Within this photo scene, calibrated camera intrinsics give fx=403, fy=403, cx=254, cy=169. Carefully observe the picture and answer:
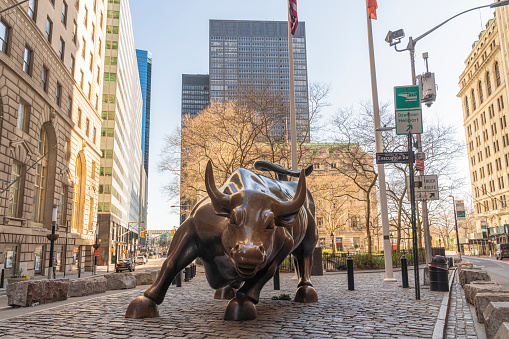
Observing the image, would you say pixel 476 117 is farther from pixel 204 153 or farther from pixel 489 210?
pixel 204 153

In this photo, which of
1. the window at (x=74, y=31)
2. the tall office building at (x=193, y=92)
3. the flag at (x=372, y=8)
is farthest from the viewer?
the tall office building at (x=193, y=92)

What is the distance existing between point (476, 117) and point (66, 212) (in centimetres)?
7238

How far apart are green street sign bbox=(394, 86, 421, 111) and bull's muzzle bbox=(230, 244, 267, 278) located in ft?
22.3

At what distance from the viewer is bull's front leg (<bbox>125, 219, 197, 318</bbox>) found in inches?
230

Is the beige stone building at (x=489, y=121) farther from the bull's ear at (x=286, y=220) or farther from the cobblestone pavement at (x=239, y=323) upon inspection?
the bull's ear at (x=286, y=220)

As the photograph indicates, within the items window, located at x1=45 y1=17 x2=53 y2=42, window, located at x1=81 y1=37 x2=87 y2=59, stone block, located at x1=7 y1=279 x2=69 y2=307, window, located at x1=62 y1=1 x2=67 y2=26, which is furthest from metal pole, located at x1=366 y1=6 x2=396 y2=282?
window, located at x1=81 y1=37 x2=87 y2=59

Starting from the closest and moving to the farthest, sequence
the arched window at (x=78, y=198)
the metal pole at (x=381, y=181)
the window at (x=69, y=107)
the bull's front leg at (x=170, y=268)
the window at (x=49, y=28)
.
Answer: the bull's front leg at (x=170, y=268)
the metal pole at (x=381, y=181)
the window at (x=49, y=28)
the window at (x=69, y=107)
the arched window at (x=78, y=198)

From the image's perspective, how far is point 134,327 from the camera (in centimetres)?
521

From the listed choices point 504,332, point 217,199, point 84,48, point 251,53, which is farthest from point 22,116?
point 251,53

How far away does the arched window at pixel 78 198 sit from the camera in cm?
3600

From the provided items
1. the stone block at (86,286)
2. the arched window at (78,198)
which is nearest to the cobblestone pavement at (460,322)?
the stone block at (86,286)

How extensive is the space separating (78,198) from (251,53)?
92.8m

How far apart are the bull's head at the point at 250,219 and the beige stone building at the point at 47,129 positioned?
17309 millimetres

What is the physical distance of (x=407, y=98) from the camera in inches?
390
